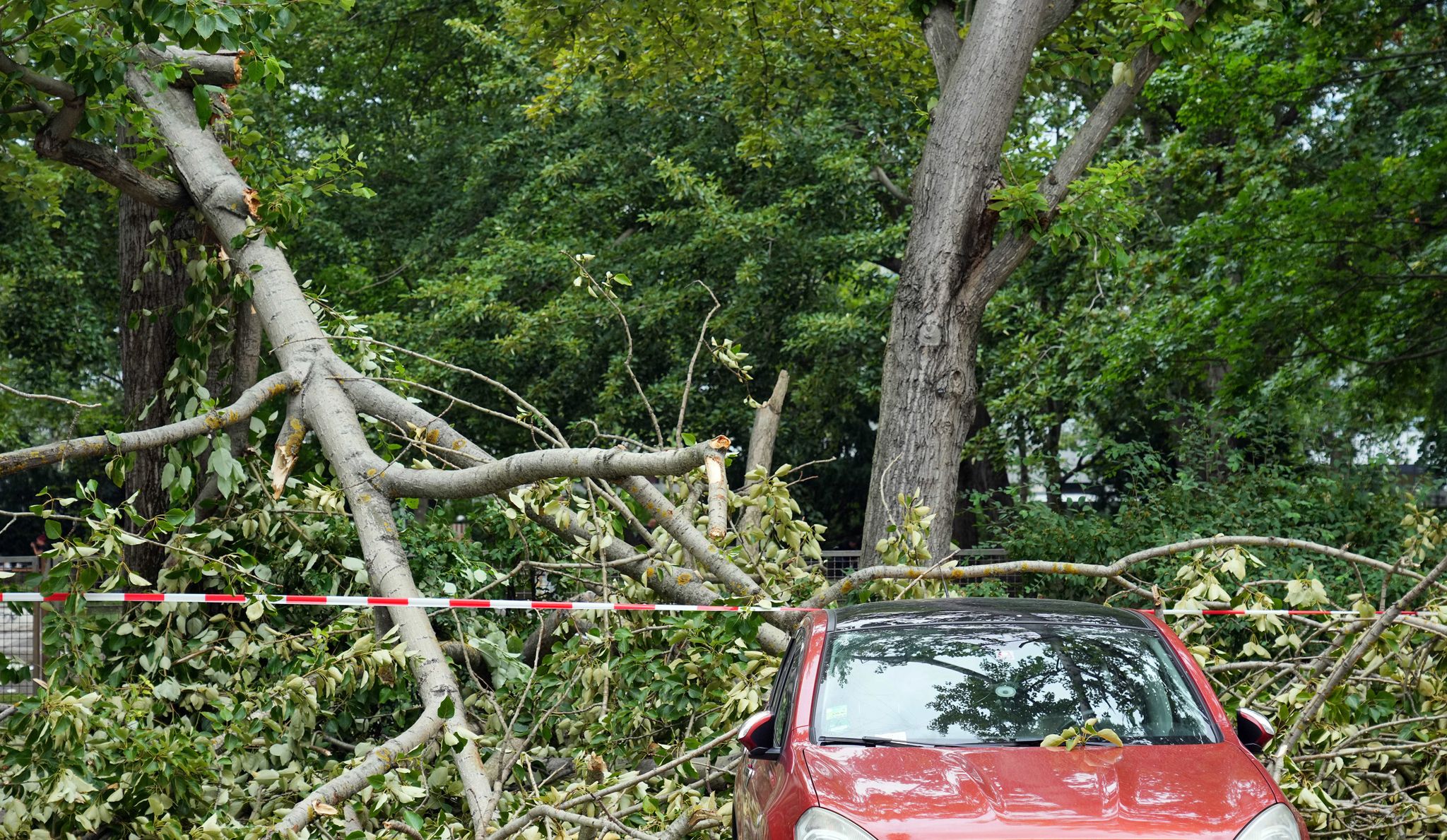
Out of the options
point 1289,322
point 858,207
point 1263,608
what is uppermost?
point 858,207

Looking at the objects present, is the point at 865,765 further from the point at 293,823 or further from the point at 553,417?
the point at 553,417

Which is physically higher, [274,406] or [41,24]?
[41,24]

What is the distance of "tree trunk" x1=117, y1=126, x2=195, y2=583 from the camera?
8.20m

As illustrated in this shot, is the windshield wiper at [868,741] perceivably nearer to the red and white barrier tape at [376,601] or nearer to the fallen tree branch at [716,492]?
the fallen tree branch at [716,492]

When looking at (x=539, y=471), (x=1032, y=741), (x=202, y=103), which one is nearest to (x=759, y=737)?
(x=1032, y=741)

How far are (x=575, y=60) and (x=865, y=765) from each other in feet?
30.2

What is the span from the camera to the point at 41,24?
6570mm

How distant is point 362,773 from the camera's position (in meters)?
5.03

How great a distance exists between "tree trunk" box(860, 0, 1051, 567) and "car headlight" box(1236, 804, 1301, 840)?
4287 mm

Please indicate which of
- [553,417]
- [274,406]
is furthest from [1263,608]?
[553,417]

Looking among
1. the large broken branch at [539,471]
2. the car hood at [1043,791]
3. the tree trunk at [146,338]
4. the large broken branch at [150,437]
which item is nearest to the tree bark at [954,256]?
the large broken branch at [539,471]

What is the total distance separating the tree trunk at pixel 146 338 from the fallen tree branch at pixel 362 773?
3.64 m

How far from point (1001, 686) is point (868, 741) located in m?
0.51

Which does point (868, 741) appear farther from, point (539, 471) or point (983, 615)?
point (539, 471)
